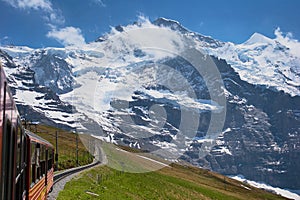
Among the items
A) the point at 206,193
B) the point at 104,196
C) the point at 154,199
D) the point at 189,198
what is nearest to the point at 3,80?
the point at 104,196

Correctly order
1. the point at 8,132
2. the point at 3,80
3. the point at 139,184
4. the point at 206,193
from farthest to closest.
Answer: the point at 206,193 → the point at 139,184 → the point at 8,132 → the point at 3,80

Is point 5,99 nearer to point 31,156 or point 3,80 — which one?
point 3,80

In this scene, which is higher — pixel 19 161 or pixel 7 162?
pixel 7 162

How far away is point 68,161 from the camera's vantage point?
8794cm

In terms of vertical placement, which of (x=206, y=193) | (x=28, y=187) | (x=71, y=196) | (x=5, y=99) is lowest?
(x=206, y=193)

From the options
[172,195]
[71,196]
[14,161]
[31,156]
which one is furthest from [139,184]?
[14,161]

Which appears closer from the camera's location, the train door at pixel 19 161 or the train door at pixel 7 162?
the train door at pixel 7 162

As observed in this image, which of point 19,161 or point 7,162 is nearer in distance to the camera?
point 7,162

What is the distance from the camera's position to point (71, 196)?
1284 inches

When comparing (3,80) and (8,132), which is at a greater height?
(3,80)

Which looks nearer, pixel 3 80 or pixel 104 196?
pixel 3 80

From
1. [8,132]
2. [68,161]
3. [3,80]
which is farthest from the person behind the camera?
[68,161]

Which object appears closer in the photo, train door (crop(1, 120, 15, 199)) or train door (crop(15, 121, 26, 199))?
train door (crop(1, 120, 15, 199))

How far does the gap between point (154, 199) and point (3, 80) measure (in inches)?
1684
